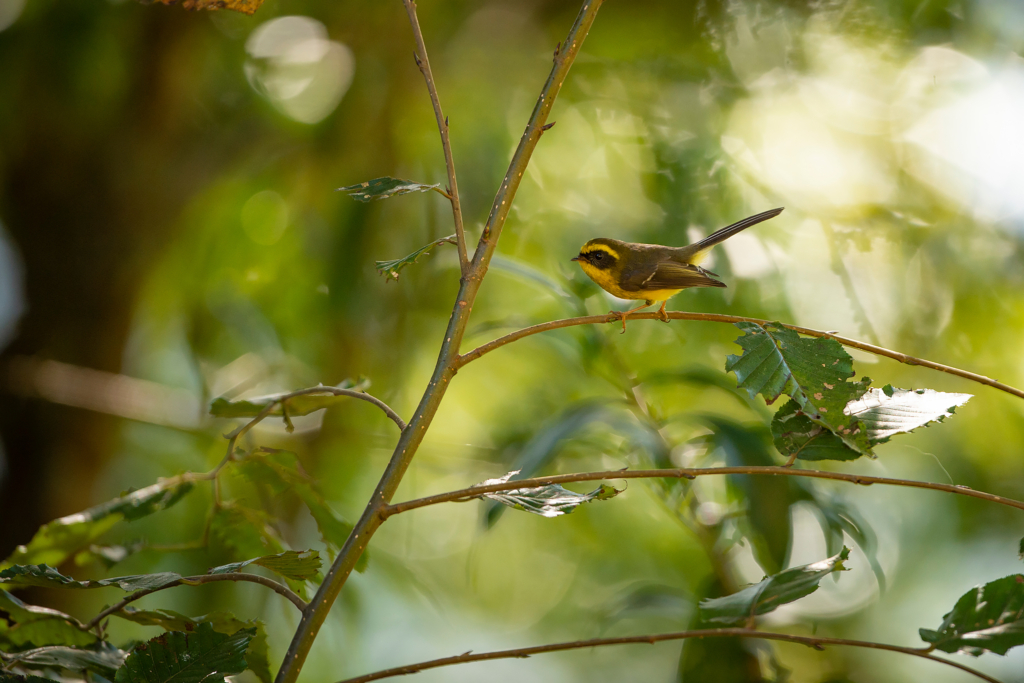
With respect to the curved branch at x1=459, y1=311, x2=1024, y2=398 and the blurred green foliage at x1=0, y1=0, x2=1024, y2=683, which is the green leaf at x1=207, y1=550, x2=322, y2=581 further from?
the blurred green foliage at x1=0, y1=0, x2=1024, y2=683

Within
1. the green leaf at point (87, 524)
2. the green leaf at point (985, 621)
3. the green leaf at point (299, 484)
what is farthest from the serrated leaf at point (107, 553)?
the green leaf at point (985, 621)

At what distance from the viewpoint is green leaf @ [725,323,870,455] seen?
57cm

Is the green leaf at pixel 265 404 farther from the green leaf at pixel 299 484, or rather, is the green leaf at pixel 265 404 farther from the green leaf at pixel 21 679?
the green leaf at pixel 21 679

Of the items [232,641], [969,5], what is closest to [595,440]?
[232,641]

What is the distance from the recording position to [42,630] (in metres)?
0.66

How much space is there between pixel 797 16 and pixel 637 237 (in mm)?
745

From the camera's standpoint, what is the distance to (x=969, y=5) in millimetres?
1779

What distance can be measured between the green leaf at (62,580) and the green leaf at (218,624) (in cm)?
5

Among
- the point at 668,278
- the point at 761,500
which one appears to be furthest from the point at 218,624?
the point at 668,278

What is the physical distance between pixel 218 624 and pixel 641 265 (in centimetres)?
108

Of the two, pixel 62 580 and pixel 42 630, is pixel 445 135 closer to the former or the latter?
pixel 62 580

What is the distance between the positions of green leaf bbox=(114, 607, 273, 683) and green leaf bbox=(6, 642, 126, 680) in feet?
0.12

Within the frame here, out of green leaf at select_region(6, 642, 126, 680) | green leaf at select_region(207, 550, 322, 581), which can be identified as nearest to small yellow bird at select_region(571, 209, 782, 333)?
green leaf at select_region(207, 550, 322, 581)

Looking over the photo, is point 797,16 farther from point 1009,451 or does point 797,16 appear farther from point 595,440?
point 595,440
